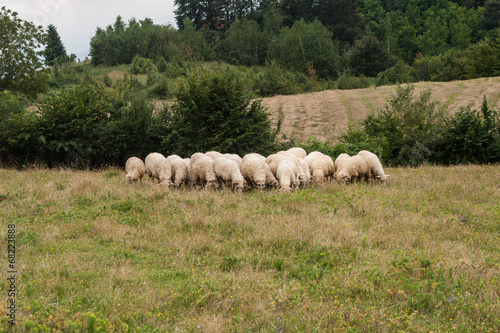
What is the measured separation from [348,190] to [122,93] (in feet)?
44.8

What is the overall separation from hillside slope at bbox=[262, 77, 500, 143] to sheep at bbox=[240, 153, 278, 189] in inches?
607

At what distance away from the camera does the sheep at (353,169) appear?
46.1 ft

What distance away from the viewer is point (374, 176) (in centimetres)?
1438

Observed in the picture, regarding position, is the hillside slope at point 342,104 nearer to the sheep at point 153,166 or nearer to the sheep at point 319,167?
the sheep at point 319,167

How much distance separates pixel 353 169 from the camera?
46.7 ft

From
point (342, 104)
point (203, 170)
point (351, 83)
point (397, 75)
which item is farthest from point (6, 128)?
point (397, 75)

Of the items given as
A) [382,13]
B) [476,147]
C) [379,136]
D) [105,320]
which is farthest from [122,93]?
[382,13]

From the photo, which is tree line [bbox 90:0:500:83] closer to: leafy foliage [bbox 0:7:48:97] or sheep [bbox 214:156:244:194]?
leafy foliage [bbox 0:7:48:97]

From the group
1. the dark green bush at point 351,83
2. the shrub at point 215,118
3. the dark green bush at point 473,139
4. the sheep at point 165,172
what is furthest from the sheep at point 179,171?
the dark green bush at point 351,83

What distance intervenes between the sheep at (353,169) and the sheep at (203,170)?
15.2ft

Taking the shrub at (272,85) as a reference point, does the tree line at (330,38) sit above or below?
above

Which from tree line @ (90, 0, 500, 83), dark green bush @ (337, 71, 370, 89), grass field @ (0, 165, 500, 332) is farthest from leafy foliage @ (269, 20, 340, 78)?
grass field @ (0, 165, 500, 332)

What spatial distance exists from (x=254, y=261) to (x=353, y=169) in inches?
342

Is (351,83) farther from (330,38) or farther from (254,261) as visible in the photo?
(254,261)
